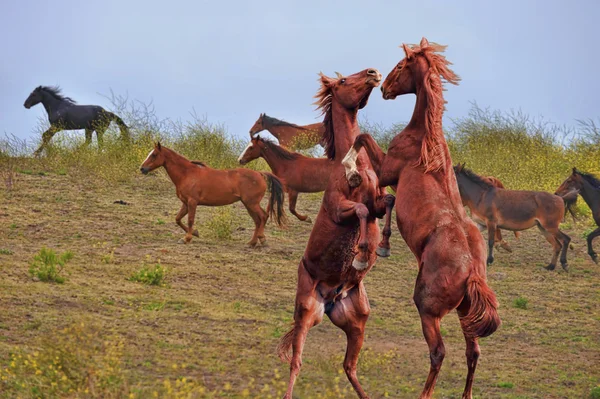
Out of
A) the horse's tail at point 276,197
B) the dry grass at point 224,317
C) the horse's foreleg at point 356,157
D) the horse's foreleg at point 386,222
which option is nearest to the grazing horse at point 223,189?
the horse's tail at point 276,197

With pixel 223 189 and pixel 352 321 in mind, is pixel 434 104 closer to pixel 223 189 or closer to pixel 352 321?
pixel 352 321

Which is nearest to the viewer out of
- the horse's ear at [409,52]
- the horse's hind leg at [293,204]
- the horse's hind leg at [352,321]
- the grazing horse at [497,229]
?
the horse's ear at [409,52]

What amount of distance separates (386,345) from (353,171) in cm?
443

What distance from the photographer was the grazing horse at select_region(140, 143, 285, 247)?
16016mm

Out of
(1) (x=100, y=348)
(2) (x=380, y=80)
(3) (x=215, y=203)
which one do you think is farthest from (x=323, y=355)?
(3) (x=215, y=203)

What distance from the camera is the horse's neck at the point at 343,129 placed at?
7994 millimetres

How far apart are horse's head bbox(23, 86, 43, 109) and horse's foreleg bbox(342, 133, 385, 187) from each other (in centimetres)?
1801

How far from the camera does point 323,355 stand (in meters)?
10.4

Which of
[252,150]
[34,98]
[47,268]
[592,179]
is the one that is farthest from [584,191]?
[34,98]

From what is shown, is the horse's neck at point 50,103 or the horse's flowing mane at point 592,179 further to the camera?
the horse's neck at point 50,103

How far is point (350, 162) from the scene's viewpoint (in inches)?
284

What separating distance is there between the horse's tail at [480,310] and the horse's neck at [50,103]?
1858 cm

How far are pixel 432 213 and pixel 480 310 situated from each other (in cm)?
76

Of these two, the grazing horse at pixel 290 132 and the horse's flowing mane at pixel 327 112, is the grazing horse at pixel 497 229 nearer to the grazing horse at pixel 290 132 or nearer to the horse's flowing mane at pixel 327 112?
the grazing horse at pixel 290 132
